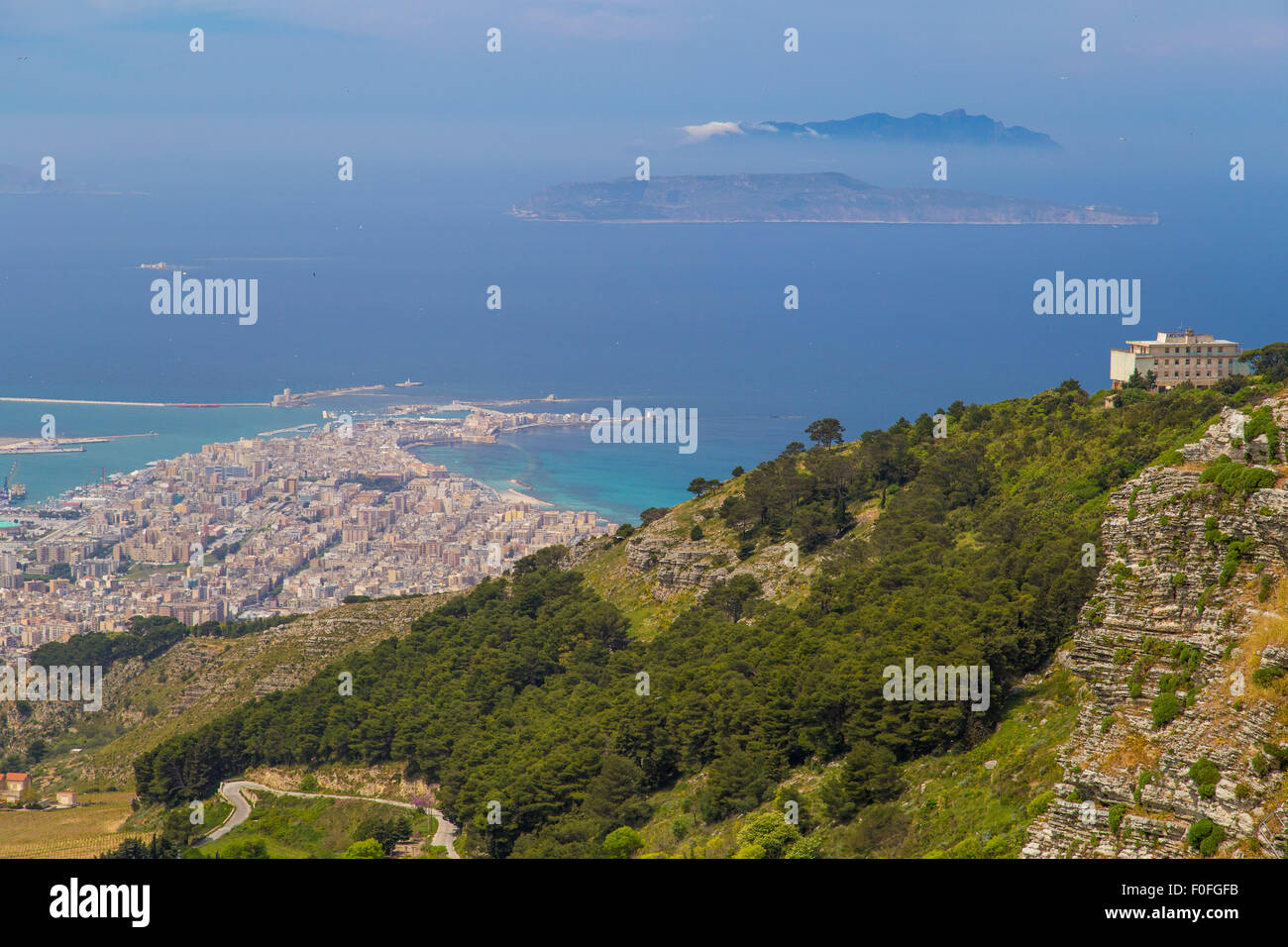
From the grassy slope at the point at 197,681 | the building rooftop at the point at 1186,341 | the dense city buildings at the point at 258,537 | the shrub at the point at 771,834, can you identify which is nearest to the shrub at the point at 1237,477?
the shrub at the point at 771,834

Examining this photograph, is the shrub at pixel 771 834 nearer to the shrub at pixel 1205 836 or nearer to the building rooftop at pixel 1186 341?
the shrub at pixel 1205 836

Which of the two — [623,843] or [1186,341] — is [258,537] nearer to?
[1186,341]

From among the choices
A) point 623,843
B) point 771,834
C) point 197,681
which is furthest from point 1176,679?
point 197,681

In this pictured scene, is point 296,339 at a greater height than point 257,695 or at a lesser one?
greater

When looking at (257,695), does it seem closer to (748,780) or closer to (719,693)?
(719,693)

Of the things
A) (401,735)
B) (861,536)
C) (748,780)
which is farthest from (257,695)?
(748,780)
